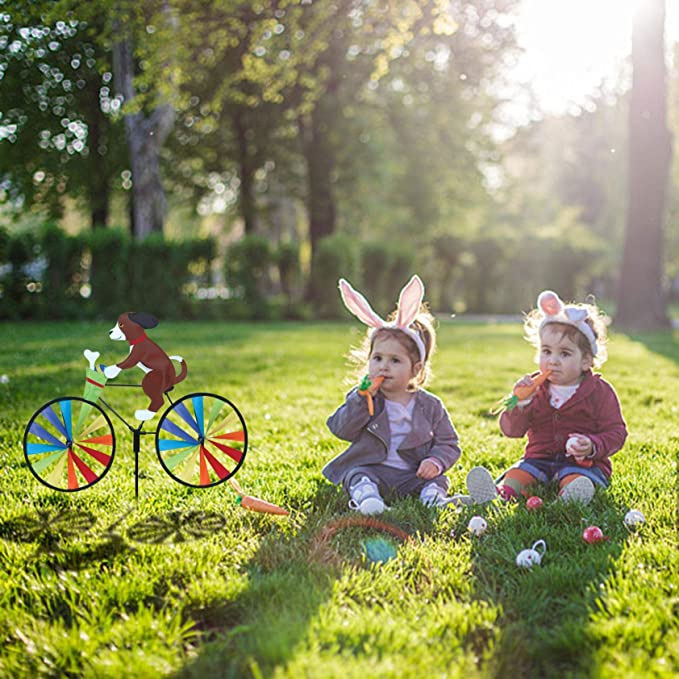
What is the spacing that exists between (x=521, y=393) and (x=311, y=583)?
5.60 ft

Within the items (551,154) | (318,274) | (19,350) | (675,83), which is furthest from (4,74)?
(551,154)

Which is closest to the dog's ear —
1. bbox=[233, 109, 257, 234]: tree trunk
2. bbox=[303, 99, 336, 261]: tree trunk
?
bbox=[303, 99, 336, 261]: tree trunk

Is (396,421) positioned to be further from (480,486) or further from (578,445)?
(578,445)

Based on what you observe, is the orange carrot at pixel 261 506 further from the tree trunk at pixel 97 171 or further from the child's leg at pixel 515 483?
the tree trunk at pixel 97 171

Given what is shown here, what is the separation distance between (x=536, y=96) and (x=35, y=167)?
20981 mm

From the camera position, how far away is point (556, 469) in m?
4.25

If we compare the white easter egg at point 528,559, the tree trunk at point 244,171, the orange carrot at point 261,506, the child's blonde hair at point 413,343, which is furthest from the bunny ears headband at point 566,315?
the tree trunk at point 244,171

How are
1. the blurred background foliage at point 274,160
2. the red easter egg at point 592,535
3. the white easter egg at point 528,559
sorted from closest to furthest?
the white easter egg at point 528,559 < the red easter egg at point 592,535 < the blurred background foliage at point 274,160

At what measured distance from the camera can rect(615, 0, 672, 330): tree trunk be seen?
49.0 feet

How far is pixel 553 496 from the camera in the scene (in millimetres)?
4016

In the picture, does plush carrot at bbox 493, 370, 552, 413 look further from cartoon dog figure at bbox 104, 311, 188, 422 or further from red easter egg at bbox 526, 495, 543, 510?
cartoon dog figure at bbox 104, 311, 188, 422

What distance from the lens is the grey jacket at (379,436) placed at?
13.4ft

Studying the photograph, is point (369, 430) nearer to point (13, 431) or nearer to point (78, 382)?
point (13, 431)

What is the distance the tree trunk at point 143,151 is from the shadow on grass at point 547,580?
52.1 feet
